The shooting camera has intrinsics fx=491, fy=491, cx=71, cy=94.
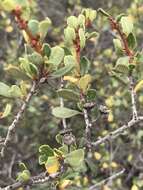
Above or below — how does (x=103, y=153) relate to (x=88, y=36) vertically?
below

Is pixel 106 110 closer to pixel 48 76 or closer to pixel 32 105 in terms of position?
pixel 48 76

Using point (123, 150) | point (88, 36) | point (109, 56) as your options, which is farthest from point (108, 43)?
point (88, 36)

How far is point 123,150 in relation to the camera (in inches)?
125

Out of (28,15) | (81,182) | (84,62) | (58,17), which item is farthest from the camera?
(58,17)

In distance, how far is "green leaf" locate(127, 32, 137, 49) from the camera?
117cm

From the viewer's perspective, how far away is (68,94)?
1.13 metres

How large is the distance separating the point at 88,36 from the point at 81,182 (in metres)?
1.52

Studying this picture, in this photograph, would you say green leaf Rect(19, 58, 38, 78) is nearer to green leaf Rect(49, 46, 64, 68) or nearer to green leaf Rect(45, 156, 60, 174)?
green leaf Rect(49, 46, 64, 68)

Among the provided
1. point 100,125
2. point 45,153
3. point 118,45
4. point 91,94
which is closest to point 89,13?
point 118,45

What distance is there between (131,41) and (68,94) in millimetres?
201

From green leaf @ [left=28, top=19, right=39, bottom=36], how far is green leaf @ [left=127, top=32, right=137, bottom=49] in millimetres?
251

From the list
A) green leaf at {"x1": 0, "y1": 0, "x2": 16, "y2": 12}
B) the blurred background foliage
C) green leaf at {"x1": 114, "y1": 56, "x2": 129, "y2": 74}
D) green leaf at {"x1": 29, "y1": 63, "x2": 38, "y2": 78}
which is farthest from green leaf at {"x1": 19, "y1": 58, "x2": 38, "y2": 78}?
the blurred background foliage

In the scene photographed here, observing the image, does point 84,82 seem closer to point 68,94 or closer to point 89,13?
point 68,94

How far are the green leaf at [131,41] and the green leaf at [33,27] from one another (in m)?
0.25
